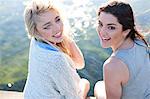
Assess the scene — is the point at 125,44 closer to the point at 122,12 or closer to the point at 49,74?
the point at 122,12

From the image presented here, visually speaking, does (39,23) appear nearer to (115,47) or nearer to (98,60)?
(115,47)

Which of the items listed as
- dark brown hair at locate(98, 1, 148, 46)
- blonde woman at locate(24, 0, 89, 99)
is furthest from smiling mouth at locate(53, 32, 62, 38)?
dark brown hair at locate(98, 1, 148, 46)

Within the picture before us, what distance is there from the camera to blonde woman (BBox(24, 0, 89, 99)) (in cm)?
190

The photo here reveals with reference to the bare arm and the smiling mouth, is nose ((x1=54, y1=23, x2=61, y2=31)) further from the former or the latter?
the bare arm

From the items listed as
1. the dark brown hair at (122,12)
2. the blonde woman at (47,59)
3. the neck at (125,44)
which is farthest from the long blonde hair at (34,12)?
the neck at (125,44)

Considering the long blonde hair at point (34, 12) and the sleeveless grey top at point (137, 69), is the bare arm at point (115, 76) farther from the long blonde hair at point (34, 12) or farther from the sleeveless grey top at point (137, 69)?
the long blonde hair at point (34, 12)

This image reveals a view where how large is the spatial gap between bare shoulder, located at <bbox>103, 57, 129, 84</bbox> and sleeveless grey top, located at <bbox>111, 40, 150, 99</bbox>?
0.02 meters

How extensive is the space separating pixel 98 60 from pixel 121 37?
99 cm

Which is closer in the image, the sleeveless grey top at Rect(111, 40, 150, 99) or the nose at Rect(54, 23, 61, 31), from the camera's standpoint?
the sleeveless grey top at Rect(111, 40, 150, 99)

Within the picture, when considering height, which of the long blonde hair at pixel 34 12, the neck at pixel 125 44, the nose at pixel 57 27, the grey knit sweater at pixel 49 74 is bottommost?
the grey knit sweater at pixel 49 74

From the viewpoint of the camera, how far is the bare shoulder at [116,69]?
5.82 ft

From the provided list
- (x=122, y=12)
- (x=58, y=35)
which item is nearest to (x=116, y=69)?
(x=122, y=12)

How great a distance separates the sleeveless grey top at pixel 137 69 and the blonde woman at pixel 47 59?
0.29 m

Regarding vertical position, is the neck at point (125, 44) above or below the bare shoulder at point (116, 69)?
above
